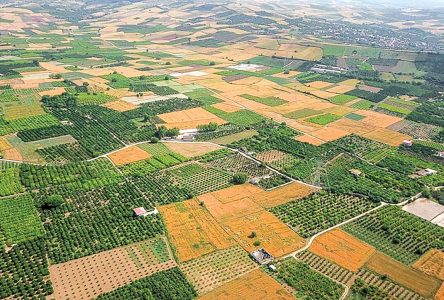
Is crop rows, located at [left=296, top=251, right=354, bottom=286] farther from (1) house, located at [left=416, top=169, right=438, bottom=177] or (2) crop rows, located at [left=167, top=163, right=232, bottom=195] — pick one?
(1) house, located at [left=416, top=169, right=438, bottom=177]

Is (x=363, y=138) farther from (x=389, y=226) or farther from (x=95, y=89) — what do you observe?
(x=95, y=89)

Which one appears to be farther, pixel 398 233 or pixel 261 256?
pixel 398 233

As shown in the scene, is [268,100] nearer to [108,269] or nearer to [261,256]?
[261,256]

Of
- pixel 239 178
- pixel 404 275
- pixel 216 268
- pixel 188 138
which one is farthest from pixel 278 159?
pixel 404 275

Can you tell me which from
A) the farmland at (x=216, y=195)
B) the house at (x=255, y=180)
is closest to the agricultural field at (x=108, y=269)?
the farmland at (x=216, y=195)

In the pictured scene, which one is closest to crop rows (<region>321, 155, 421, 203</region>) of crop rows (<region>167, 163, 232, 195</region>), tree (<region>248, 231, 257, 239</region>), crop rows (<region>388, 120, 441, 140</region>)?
crop rows (<region>167, 163, 232, 195</region>)

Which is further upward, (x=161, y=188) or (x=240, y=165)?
(x=161, y=188)

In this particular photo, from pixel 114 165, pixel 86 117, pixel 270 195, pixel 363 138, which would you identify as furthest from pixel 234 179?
pixel 86 117
